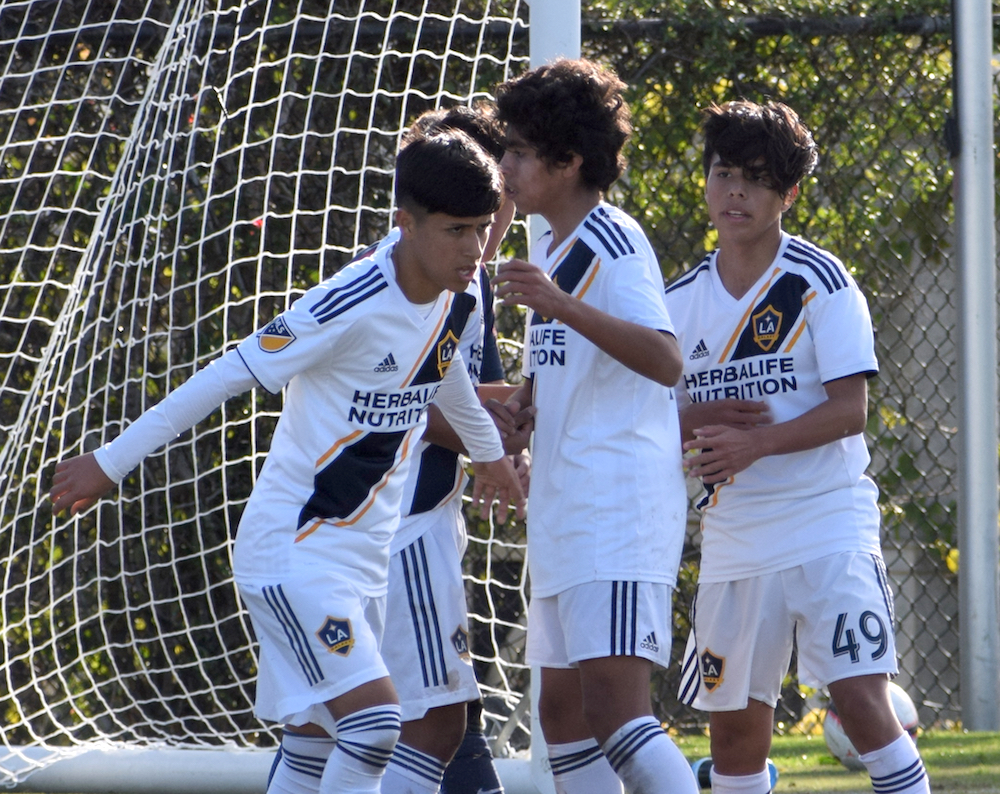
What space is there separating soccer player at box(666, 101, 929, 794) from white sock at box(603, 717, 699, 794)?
0.40m

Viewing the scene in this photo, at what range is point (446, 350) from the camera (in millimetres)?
2355

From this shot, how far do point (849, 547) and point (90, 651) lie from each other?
8.78 ft

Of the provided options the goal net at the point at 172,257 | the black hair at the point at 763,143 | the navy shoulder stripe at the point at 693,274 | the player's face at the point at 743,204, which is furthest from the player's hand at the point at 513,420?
the goal net at the point at 172,257

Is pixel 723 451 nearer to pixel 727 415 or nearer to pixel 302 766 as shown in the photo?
pixel 727 415

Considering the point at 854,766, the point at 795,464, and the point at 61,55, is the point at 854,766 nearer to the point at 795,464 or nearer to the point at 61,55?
the point at 795,464

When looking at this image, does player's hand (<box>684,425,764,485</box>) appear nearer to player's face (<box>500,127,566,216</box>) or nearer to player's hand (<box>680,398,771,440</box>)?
player's hand (<box>680,398,771,440</box>)

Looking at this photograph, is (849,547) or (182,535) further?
(182,535)

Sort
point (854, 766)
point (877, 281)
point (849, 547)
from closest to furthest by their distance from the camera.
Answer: point (849, 547) < point (854, 766) < point (877, 281)

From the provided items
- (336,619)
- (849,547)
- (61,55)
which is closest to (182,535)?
(61,55)

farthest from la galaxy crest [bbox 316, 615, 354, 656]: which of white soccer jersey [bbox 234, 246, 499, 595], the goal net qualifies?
the goal net

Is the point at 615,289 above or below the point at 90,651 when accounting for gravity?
above

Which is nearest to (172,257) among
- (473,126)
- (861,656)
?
(473,126)

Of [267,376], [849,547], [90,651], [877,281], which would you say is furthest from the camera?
[877,281]

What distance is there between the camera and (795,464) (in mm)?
2529
